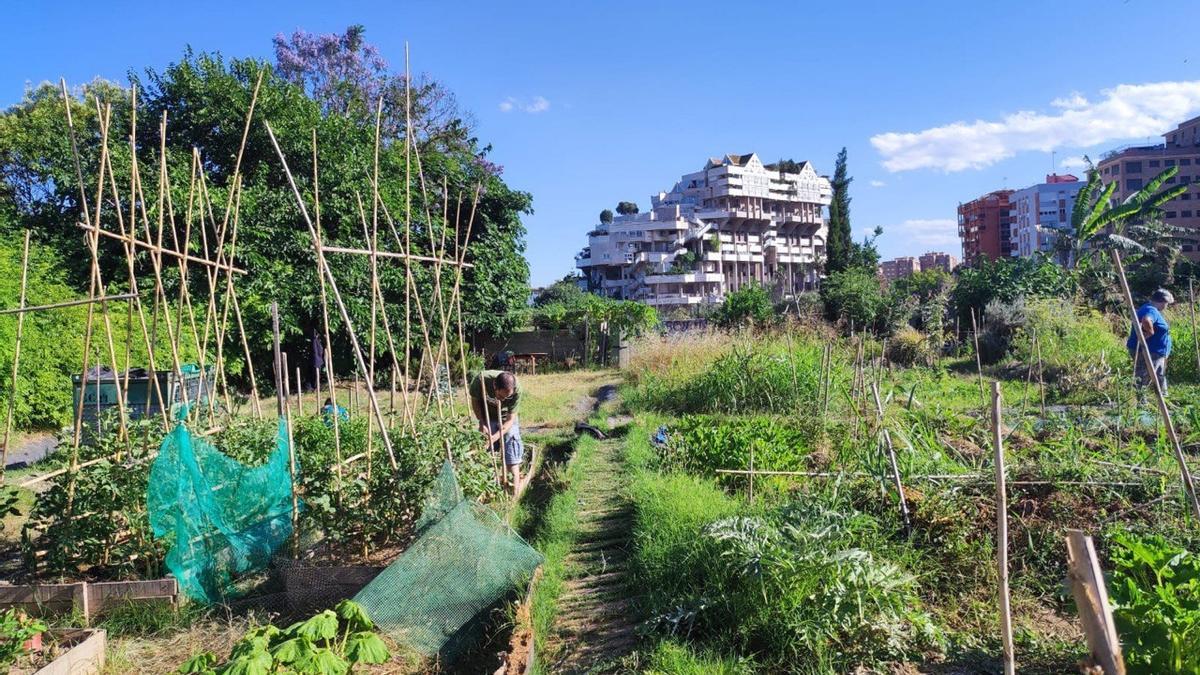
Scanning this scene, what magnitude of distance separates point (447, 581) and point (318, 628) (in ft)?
2.46

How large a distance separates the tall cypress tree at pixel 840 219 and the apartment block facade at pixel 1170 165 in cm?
2998

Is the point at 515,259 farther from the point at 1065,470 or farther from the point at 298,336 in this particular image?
the point at 1065,470

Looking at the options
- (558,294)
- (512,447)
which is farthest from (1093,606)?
(558,294)

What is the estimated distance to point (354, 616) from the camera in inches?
140

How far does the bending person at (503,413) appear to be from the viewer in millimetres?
6402

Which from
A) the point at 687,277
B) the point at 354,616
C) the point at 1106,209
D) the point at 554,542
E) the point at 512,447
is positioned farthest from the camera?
the point at 687,277

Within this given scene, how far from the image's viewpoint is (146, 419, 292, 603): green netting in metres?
4.36

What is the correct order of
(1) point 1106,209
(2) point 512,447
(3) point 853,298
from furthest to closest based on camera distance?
(1) point 1106,209 → (3) point 853,298 → (2) point 512,447

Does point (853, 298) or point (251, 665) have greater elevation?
point (853, 298)

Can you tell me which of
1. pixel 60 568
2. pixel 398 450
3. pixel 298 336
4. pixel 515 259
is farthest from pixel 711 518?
pixel 515 259

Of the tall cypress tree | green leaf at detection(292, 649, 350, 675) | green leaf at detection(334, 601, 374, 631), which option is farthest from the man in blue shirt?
the tall cypress tree

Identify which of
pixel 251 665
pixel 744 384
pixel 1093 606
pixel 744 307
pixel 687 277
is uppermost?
pixel 687 277

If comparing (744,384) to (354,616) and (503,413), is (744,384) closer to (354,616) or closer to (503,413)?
(503,413)

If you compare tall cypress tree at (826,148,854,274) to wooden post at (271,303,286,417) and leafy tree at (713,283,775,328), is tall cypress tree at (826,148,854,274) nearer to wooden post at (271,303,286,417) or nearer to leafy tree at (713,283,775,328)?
leafy tree at (713,283,775,328)
